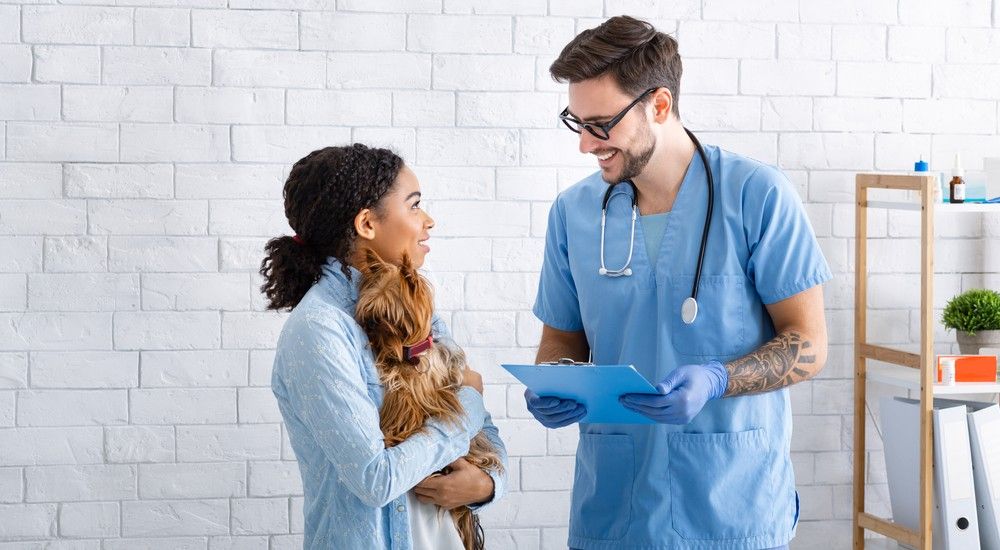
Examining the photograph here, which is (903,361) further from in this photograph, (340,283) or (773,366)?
(340,283)

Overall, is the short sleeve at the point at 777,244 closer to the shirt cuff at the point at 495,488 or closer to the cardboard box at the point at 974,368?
the shirt cuff at the point at 495,488

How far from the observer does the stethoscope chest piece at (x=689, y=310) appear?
186cm

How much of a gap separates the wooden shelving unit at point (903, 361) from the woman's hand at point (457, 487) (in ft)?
4.97

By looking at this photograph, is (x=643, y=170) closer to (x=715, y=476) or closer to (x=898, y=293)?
(x=715, y=476)

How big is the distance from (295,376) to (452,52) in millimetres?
1427

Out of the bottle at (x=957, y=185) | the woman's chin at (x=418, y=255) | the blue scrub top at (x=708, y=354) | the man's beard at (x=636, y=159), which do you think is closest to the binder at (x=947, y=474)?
the bottle at (x=957, y=185)

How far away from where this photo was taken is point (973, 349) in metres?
2.90

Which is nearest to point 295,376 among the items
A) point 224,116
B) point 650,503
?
point 650,503

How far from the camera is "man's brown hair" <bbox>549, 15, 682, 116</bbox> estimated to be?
6.20 ft

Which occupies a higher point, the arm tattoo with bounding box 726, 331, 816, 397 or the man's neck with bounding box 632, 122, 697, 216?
the man's neck with bounding box 632, 122, 697, 216

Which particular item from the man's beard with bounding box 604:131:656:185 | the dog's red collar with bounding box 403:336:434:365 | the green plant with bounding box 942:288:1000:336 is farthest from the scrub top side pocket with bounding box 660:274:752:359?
the green plant with bounding box 942:288:1000:336

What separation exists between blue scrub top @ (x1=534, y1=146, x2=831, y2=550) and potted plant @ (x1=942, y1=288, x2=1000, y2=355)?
1164 millimetres

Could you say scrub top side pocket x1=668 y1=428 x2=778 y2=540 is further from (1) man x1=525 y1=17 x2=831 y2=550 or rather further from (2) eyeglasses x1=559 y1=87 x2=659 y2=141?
(2) eyeglasses x1=559 y1=87 x2=659 y2=141

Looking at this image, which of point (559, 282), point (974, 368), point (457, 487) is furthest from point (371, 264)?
point (974, 368)
